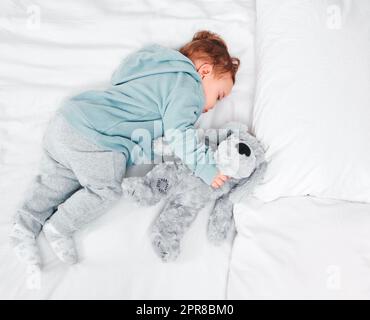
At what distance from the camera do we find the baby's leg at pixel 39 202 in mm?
917

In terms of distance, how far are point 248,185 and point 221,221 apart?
11 centimetres

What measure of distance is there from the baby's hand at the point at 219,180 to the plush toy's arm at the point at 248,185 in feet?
0.12

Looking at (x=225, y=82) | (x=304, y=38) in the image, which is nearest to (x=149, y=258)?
(x=225, y=82)

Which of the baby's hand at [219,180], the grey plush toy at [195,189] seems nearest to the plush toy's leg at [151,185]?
the grey plush toy at [195,189]

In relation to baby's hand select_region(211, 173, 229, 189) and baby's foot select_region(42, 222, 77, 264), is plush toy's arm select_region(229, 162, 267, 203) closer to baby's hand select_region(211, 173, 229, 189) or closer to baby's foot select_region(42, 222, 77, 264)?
baby's hand select_region(211, 173, 229, 189)

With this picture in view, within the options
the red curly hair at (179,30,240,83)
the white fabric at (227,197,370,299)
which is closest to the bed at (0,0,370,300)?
the white fabric at (227,197,370,299)

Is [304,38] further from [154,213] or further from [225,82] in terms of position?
[154,213]

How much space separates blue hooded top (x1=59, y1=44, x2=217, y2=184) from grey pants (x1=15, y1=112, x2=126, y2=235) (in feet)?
0.11

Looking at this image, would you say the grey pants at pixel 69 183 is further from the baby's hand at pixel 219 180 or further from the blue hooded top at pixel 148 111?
the baby's hand at pixel 219 180

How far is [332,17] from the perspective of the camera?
1.13m

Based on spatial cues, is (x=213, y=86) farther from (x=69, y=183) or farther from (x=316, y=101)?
(x=69, y=183)

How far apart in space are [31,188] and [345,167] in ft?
2.51

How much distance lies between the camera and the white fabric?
861mm

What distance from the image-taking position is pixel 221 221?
988mm
